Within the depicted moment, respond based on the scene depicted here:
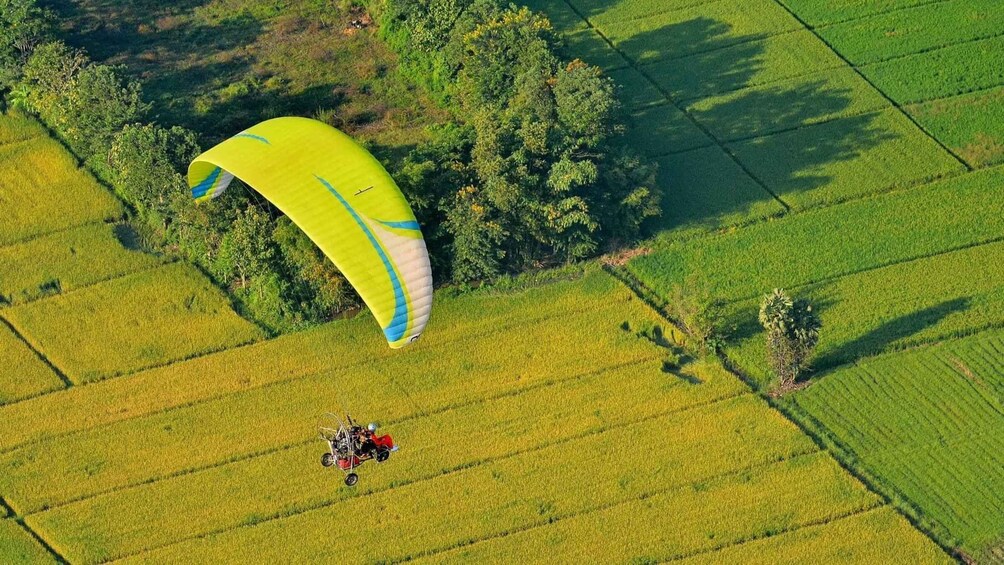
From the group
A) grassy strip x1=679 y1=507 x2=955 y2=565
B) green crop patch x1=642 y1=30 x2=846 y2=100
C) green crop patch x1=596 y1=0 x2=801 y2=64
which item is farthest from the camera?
green crop patch x1=596 y1=0 x2=801 y2=64

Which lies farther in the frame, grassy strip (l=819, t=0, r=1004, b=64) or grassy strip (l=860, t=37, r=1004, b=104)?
grassy strip (l=819, t=0, r=1004, b=64)

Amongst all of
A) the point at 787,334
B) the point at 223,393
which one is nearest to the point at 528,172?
the point at 787,334

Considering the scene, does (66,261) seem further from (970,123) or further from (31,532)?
(970,123)

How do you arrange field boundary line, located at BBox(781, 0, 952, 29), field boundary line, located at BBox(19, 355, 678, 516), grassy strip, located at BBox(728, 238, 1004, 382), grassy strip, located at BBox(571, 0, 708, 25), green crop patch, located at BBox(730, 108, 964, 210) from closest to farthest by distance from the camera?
field boundary line, located at BBox(19, 355, 678, 516)
grassy strip, located at BBox(728, 238, 1004, 382)
green crop patch, located at BBox(730, 108, 964, 210)
field boundary line, located at BBox(781, 0, 952, 29)
grassy strip, located at BBox(571, 0, 708, 25)

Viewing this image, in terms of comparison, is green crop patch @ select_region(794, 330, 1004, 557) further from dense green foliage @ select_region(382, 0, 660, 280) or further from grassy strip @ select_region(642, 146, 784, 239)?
dense green foliage @ select_region(382, 0, 660, 280)

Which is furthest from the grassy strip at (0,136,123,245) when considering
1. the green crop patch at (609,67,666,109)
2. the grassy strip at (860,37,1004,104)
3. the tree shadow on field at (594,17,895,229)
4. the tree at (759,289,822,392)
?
the grassy strip at (860,37,1004,104)

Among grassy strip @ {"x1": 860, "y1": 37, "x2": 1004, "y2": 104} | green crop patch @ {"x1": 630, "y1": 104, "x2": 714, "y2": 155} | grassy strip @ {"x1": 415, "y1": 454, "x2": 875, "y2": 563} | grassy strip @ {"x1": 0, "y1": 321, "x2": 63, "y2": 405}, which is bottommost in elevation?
grassy strip @ {"x1": 0, "y1": 321, "x2": 63, "y2": 405}

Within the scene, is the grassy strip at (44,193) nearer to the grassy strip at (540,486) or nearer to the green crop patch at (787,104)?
the grassy strip at (540,486)
